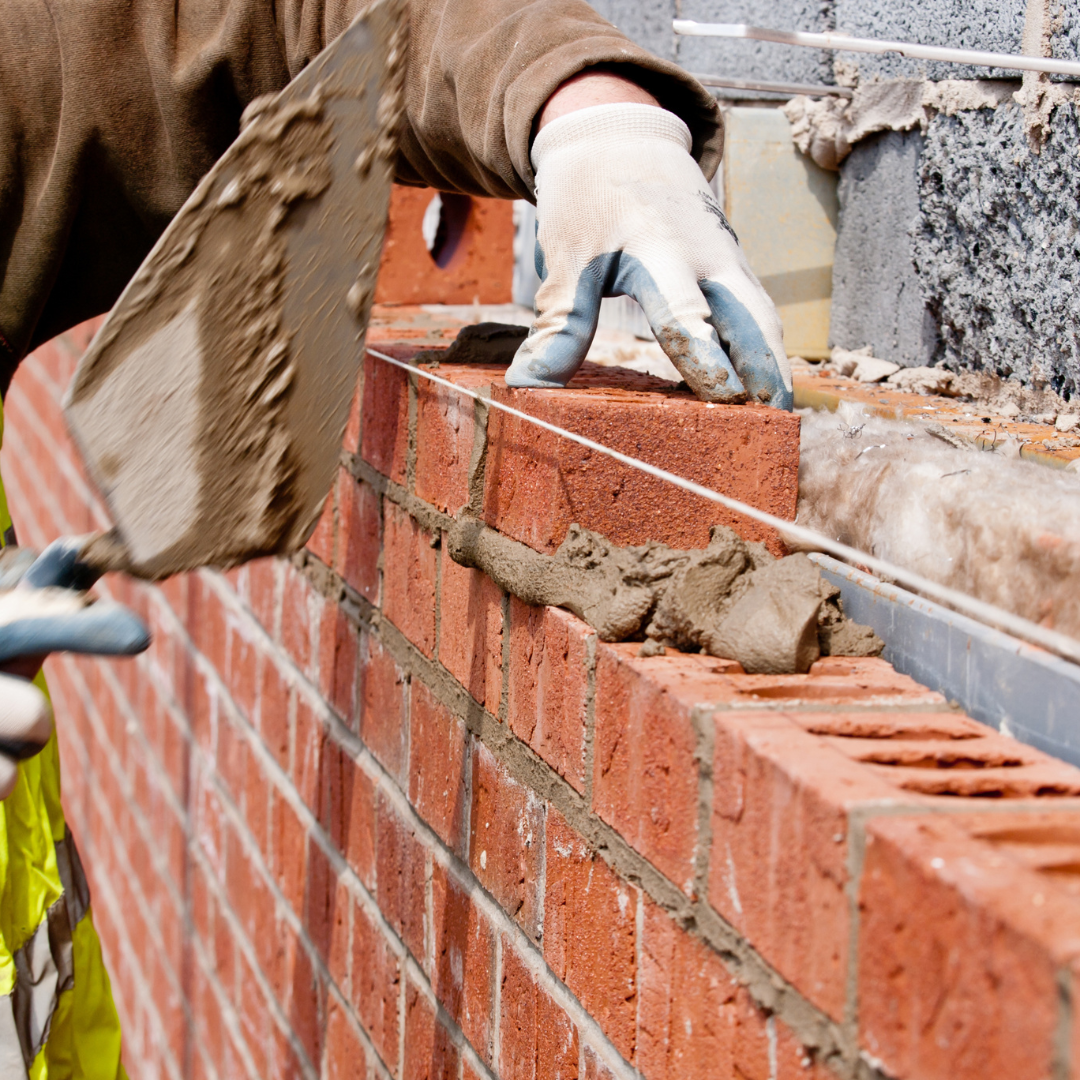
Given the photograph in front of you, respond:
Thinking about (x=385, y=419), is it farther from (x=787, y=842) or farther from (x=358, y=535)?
(x=787, y=842)

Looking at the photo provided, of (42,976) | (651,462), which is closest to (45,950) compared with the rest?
(42,976)

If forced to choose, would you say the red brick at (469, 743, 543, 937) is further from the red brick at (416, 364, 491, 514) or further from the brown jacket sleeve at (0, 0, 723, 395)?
the brown jacket sleeve at (0, 0, 723, 395)

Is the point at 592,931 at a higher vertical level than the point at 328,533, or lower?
lower

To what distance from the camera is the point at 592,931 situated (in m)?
0.99

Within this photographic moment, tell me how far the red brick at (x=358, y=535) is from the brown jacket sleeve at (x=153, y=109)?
0.45m

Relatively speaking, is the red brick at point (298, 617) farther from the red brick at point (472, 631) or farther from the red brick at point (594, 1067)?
the red brick at point (594, 1067)

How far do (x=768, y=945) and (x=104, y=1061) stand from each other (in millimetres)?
1439

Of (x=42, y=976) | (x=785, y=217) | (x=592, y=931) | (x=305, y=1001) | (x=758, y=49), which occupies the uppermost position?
(x=758, y=49)

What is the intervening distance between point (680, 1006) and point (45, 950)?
1165 millimetres

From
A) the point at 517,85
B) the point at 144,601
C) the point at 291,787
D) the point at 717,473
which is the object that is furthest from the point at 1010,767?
the point at 144,601

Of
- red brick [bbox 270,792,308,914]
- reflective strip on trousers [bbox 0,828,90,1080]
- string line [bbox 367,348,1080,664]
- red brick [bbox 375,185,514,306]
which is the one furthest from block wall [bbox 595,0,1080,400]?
reflective strip on trousers [bbox 0,828,90,1080]

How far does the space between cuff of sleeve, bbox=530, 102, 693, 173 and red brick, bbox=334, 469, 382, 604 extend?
0.60m

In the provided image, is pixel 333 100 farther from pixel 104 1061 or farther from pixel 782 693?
pixel 104 1061

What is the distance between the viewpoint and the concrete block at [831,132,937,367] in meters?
1.73
